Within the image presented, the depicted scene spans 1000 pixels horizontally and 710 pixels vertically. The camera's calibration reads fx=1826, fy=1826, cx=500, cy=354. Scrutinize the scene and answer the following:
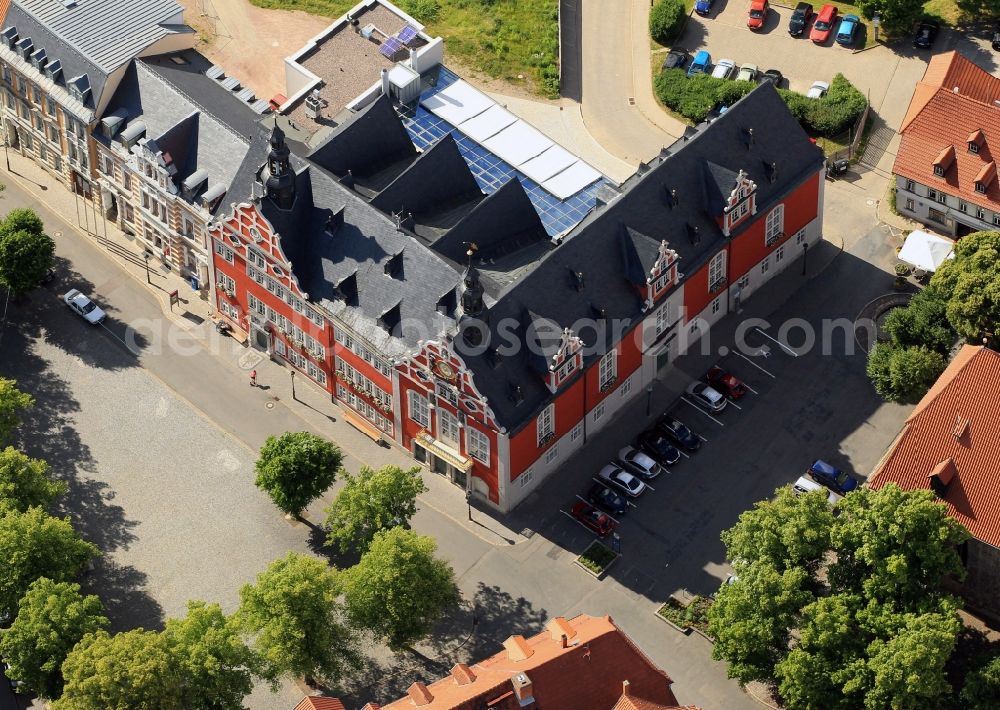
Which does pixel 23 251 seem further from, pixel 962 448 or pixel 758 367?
pixel 962 448

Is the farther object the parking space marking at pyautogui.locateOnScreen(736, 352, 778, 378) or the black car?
the parking space marking at pyautogui.locateOnScreen(736, 352, 778, 378)

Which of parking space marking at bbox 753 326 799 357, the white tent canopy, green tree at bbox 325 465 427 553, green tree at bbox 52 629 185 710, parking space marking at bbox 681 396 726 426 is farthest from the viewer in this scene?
the white tent canopy

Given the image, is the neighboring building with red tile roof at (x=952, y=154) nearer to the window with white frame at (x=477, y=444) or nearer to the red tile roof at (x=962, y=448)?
the red tile roof at (x=962, y=448)

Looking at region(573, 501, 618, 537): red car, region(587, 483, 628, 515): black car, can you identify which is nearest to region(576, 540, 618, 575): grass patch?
region(573, 501, 618, 537): red car

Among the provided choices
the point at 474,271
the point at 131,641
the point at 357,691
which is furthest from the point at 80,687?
the point at 474,271

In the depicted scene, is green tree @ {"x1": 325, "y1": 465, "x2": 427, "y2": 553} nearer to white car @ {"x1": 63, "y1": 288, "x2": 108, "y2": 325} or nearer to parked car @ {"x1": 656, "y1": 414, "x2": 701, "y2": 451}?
parked car @ {"x1": 656, "y1": 414, "x2": 701, "y2": 451}

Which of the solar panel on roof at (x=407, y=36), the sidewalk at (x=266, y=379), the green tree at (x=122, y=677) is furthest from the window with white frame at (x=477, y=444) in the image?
the solar panel on roof at (x=407, y=36)

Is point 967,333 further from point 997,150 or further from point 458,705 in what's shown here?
point 458,705
